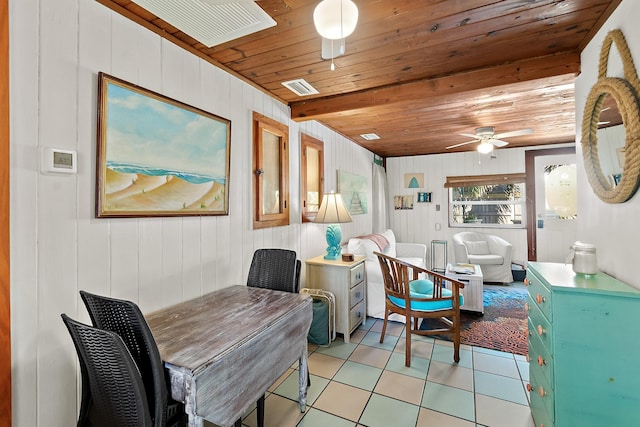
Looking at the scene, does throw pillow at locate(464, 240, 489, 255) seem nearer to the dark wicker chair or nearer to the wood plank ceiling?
the wood plank ceiling

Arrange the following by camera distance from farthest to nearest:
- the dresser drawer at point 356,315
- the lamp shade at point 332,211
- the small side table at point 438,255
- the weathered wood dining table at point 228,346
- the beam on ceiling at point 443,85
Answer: the small side table at point 438,255, the lamp shade at point 332,211, the dresser drawer at point 356,315, the beam on ceiling at point 443,85, the weathered wood dining table at point 228,346

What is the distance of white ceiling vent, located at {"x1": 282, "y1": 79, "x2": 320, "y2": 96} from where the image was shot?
2536 millimetres

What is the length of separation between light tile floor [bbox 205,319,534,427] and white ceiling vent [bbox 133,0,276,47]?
7.73ft

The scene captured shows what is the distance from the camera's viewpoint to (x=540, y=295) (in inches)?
62.6

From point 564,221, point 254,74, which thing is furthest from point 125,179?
point 564,221

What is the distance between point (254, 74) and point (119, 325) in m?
2.00

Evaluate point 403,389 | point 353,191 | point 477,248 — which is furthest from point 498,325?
point 353,191

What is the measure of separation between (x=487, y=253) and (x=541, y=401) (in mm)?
4021

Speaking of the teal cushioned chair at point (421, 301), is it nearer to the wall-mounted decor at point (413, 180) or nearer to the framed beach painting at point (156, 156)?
the framed beach painting at point (156, 156)

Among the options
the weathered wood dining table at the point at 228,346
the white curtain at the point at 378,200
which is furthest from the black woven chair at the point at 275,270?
the white curtain at the point at 378,200

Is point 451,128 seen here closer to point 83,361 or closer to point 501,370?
point 501,370

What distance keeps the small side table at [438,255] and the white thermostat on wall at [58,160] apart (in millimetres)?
5556

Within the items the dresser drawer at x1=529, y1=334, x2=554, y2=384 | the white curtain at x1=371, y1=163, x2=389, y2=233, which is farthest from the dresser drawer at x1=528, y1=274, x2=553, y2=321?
the white curtain at x1=371, y1=163, x2=389, y2=233

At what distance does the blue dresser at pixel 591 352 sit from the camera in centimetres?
129
